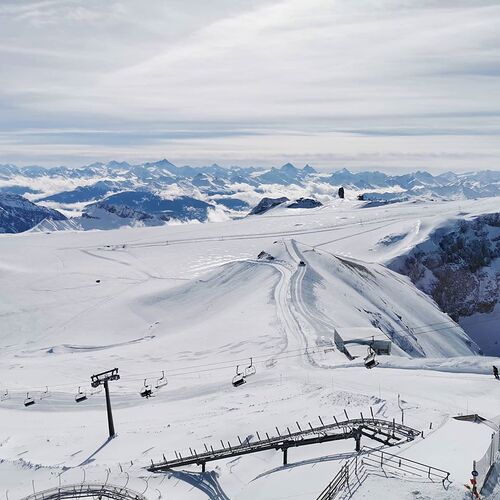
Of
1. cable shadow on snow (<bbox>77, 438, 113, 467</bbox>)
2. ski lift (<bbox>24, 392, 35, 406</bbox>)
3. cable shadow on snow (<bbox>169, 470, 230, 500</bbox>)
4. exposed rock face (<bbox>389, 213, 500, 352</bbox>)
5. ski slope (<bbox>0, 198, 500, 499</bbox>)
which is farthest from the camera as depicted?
exposed rock face (<bbox>389, 213, 500, 352</bbox>)

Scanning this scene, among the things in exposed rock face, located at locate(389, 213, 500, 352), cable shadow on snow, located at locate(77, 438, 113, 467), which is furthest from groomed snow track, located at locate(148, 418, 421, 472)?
exposed rock face, located at locate(389, 213, 500, 352)

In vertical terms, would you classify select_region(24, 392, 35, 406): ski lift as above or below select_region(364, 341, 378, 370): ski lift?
below

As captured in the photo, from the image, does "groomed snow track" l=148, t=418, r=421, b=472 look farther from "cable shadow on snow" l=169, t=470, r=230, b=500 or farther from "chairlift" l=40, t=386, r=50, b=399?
"chairlift" l=40, t=386, r=50, b=399

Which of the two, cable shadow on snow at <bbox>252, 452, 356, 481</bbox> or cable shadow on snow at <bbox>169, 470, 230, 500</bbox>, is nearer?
cable shadow on snow at <bbox>252, 452, 356, 481</bbox>

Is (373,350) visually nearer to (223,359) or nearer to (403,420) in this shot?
(223,359)

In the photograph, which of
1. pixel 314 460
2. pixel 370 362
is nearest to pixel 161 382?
pixel 370 362

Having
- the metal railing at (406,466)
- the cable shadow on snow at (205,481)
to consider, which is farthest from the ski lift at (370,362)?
the metal railing at (406,466)

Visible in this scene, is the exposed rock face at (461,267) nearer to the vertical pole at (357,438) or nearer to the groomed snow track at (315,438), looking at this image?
the groomed snow track at (315,438)
